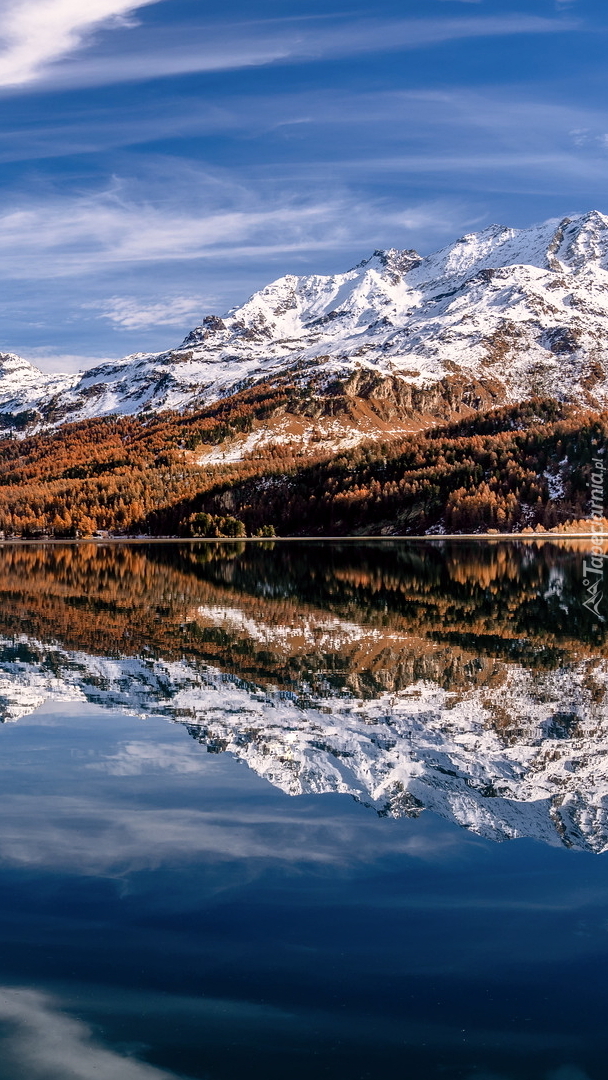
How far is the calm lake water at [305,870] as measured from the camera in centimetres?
1197

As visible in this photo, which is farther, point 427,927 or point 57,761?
point 57,761

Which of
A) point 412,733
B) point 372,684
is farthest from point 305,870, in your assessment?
point 372,684

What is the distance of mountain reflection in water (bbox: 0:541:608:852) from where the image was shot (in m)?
21.0

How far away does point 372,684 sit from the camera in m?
33.7

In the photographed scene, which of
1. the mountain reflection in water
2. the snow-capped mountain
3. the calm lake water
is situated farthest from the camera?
the mountain reflection in water

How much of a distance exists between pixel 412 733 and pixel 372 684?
8.03m

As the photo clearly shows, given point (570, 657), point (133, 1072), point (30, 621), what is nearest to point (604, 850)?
point (133, 1072)

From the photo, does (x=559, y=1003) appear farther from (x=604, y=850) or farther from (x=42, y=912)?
(x=42, y=912)

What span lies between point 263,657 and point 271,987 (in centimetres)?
2726

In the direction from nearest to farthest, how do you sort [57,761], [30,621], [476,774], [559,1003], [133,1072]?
[133,1072] → [559,1003] → [476,774] → [57,761] → [30,621]

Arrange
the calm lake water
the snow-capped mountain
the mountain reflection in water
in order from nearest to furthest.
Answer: the calm lake water < the snow-capped mountain < the mountain reflection in water

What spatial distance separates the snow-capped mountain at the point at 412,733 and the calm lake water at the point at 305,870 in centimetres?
10

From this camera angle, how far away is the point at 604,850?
1762 centimetres

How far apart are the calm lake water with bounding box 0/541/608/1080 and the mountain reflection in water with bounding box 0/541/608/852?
140 mm
